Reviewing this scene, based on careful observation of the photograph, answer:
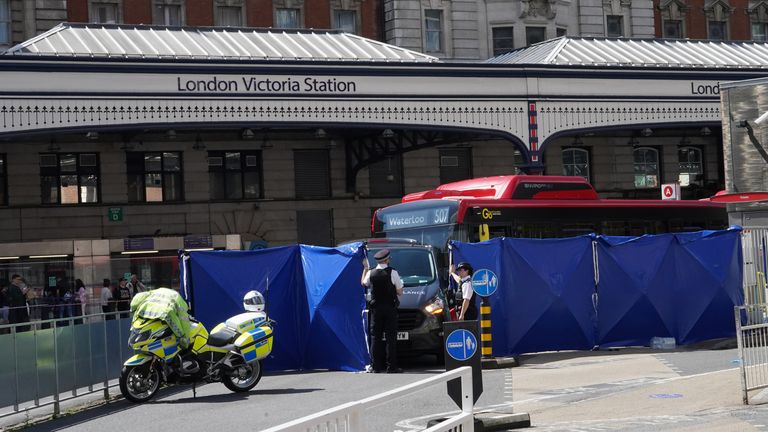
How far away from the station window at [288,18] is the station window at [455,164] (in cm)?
704

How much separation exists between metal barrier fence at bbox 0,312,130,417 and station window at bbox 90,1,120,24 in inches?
1003

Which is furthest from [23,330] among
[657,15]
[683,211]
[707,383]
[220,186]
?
[657,15]

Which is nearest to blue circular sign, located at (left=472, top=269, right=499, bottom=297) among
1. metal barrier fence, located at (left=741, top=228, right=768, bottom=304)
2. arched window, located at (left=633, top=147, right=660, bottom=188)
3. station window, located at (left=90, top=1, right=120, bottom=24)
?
metal barrier fence, located at (left=741, top=228, right=768, bottom=304)

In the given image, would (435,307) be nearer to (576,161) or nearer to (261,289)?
(261,289)

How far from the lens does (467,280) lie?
20250mm

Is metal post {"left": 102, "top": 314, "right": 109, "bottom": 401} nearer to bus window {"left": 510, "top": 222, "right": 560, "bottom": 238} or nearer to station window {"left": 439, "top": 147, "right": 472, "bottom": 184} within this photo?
bus window {"left": 510, "top": 222, "right": 560, "bottom": 238}

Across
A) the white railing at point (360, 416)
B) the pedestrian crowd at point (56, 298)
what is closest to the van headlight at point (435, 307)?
the pedestrian crowd at point (56, 298)

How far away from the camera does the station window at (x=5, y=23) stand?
4128cm

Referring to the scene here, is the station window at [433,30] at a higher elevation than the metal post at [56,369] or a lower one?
higher

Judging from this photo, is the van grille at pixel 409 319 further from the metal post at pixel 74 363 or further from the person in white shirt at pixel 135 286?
the person in white shirt at pixel 135 286

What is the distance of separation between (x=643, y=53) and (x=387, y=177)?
9.69m

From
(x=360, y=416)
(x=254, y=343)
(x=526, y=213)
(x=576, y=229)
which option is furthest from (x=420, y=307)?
(x=360, y=416)

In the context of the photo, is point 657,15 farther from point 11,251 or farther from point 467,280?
point 467,280

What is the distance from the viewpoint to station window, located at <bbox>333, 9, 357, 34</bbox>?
46719 millimetres
